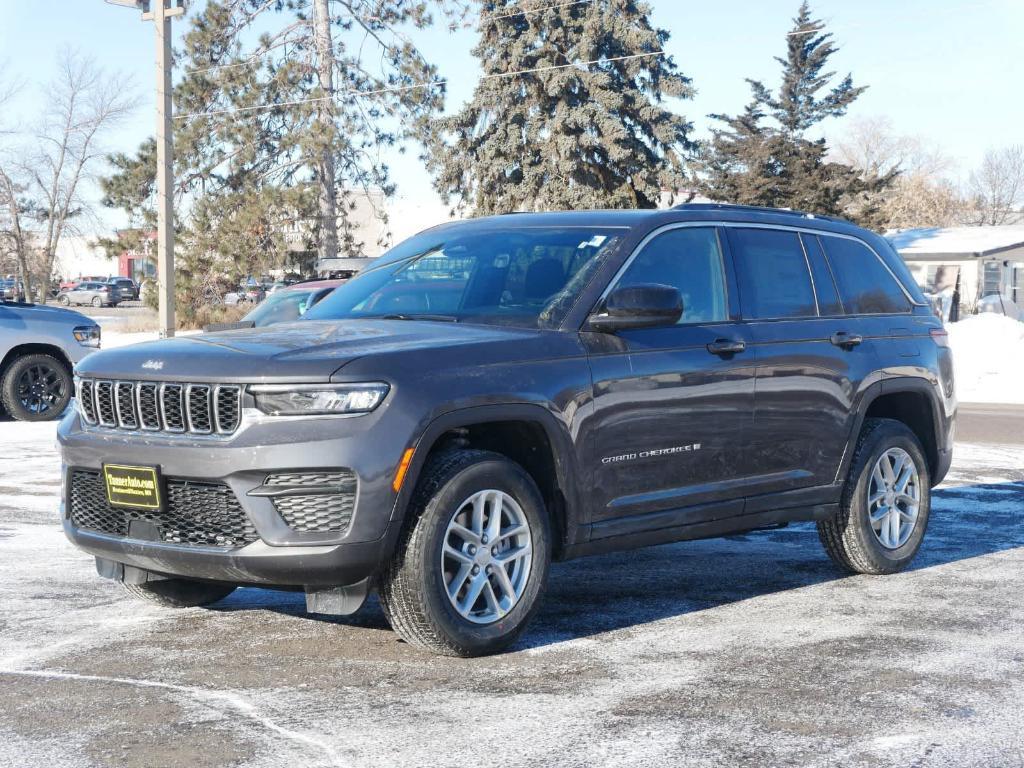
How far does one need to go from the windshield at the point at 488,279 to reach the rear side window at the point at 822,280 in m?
1.47

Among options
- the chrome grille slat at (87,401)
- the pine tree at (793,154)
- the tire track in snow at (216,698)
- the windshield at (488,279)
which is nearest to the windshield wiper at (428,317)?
the windshield at (488,279)

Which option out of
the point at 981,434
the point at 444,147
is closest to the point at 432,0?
the point at 444,147

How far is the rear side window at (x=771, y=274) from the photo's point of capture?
6922mm

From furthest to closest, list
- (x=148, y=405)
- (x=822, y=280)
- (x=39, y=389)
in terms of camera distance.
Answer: (x=39, y=389)
(x=822, y=280)
(x=148, y=405)

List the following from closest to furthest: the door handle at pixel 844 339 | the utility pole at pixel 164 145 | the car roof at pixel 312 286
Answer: the door handle at pixel 844 339, the car roof at pixel 312 286, the utility pole at pixel 164 145

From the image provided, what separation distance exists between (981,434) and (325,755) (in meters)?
→ 13.0

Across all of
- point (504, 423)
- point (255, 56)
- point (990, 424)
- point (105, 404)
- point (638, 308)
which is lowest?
point (990, 424)

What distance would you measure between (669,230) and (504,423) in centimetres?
144

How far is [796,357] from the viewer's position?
22.8ft

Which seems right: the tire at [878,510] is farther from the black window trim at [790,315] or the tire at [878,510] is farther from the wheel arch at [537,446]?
the wheel arch at [537,446]

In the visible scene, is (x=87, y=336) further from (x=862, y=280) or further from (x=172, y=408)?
(x=172, y=408)

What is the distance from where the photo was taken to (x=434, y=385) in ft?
17.5

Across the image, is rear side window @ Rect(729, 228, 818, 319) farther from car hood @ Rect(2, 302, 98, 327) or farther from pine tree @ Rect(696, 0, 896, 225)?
pine tree @ Rect(696, 0, 896, 225)

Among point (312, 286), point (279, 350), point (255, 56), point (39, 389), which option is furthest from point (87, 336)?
point (255, 56)
